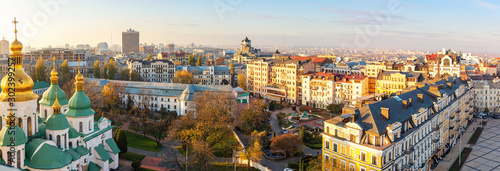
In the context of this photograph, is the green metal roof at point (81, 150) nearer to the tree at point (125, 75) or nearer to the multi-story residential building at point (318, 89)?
the multi-story residential building at point (318, 89)

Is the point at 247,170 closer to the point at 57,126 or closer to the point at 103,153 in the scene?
the point at 103,153

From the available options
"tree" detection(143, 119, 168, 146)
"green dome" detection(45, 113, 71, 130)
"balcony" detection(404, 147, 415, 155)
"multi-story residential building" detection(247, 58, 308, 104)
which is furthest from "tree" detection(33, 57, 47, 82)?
"balcony" detection(404, 147, 415, 155)

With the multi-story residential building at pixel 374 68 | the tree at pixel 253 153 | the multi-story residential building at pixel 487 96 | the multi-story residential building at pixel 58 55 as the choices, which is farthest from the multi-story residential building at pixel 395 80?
the multi-story residential building at pixel 58 55

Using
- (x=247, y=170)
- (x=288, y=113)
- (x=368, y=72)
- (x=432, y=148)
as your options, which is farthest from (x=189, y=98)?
(x=368, y=72)

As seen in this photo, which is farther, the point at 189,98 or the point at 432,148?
the point at 189,98

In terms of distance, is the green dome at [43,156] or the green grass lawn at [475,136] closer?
the green dome at [43,156]

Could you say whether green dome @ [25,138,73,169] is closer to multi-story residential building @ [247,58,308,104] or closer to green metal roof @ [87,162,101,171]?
green metal roof @ [87,162,101,171]
